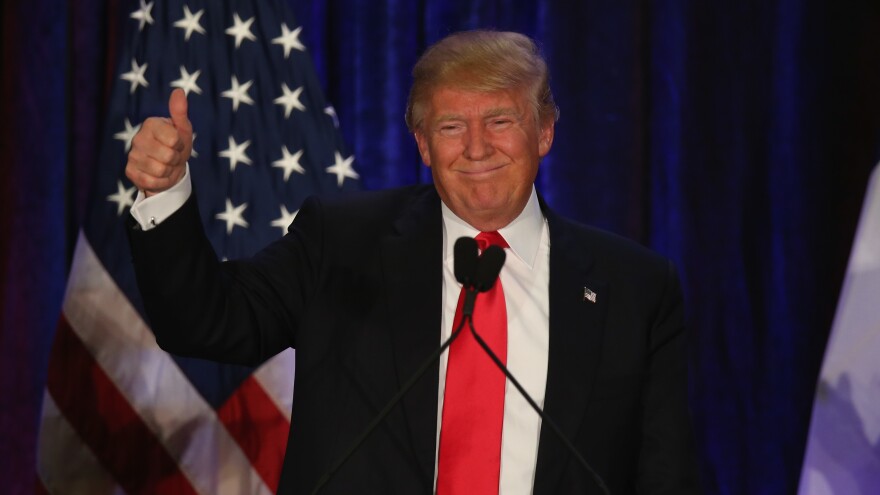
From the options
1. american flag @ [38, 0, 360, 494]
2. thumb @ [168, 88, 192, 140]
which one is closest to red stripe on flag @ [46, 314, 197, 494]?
american flag @ [38, 0, 360, 494]

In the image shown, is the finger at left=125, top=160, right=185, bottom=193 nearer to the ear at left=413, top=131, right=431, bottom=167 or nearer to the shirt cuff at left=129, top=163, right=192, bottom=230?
the shirt cuff at left=129, top=163, right=192, bottom=230

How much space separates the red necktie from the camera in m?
1.69

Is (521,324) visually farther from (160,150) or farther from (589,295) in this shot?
(160,150)

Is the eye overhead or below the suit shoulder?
overhead

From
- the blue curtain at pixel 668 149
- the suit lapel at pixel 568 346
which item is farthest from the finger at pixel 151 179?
the blue curtain at pixel 668 149

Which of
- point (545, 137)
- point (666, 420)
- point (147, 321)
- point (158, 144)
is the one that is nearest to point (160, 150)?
point (158, 144)

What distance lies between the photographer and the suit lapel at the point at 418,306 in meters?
1.68

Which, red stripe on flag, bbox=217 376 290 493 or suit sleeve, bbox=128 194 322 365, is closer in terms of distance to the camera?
suit sleeve, bbox=128 194 322 365

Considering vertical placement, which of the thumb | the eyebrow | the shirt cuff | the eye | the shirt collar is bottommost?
the shirt collar

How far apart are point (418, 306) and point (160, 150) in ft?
1.78

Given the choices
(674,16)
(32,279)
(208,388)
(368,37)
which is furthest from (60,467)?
(674,16)

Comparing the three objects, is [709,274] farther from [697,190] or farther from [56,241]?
[56,241]

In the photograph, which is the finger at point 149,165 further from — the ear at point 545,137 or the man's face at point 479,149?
the ear at point 545,137

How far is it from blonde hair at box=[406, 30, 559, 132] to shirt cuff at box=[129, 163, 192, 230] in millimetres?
562
